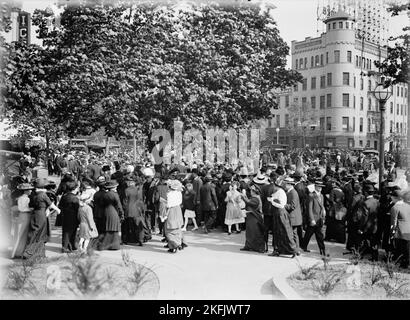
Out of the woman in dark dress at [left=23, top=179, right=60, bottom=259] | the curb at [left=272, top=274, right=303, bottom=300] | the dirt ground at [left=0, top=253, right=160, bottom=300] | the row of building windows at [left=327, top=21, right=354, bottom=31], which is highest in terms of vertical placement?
the row of building windows at [left=327, top=21, right=354, bottom=31]

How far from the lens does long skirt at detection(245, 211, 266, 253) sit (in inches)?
436

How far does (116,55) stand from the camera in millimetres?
14438

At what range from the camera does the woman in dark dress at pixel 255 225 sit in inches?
437

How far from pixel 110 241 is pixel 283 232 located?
419cm

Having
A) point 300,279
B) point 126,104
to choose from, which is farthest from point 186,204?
point 300,279

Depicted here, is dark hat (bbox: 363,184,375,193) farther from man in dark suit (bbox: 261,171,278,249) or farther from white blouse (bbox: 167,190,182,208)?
white blouse (bbox: 167,190,182,208)

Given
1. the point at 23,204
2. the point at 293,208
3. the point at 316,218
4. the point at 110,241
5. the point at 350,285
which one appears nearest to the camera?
the point at 350,285

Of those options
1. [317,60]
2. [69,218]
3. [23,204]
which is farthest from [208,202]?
[317,60]

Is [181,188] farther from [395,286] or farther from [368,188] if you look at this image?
[395,286]

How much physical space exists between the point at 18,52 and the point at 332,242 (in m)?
9.38

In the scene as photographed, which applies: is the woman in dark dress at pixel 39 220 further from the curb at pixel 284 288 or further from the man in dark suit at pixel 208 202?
the curb at pixel 284 288

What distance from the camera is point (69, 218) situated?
11.0m

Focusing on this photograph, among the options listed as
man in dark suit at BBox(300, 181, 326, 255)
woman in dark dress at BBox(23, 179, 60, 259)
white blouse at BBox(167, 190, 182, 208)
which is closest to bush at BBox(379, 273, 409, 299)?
man in dark suit at BBox(300, 181, 326, 255)

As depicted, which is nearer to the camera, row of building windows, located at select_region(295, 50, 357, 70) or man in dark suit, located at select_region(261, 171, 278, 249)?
man in dark suit, located at select_region(261, 171, 278, 249)
